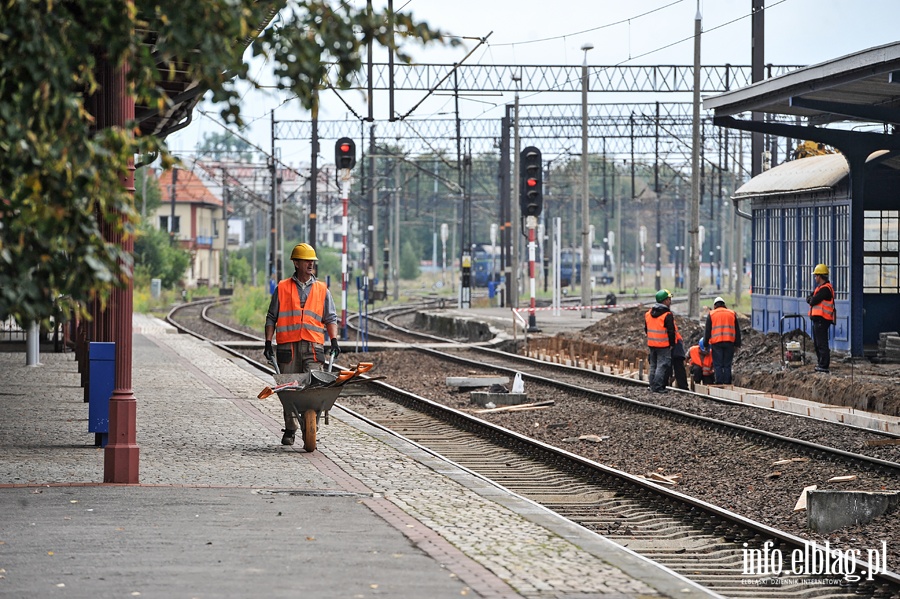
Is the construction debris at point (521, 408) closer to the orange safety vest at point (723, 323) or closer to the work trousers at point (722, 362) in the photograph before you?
the orange safety vest at point (723, 323)

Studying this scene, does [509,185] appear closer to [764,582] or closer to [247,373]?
[247,373]

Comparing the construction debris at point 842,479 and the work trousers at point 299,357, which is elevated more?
the work trousers at point 299,357

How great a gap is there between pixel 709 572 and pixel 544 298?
183ft

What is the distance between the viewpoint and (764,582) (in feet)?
28.3

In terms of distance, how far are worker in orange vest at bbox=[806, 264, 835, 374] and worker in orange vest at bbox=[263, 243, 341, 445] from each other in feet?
38.4

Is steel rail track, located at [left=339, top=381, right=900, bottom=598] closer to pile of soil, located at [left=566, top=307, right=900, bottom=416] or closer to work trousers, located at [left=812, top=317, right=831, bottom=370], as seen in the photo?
pile of soil, located at [left=566, top=307, right=900, bottom=416]

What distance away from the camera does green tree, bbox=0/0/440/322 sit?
5312 millimetres

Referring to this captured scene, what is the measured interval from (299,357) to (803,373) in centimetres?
1124

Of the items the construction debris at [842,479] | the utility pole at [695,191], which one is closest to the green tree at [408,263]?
the utility pole at [695,191]

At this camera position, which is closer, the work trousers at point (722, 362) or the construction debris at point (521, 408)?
the construction debris at point (521, 408)

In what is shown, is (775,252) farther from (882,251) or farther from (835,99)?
(835,99)

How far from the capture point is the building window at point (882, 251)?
2541 cm

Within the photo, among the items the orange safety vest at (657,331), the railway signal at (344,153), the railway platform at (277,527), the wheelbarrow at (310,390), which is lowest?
the railway platform at (277,527)

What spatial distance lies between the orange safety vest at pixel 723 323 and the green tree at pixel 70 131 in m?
15.0
